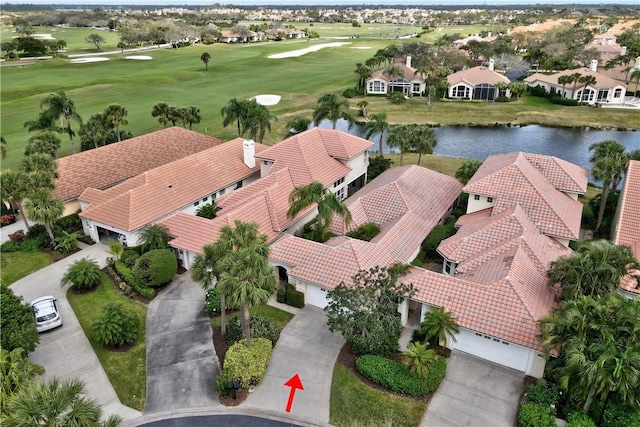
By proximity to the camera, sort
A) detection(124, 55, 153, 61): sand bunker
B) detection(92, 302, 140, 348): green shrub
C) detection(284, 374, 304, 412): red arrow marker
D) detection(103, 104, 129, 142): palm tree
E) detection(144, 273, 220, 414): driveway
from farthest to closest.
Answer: detection(124, 55, 153, 61): sand bunker
detection(103, 104, 129, 142): palm tree
detection(92, 302, 140, 348): green shrub
detection(144, 273, 220, 414): driveway
detection(284, 374, 304, 412): red arrow marker

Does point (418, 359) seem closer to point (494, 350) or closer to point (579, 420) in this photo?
point (494, 350)

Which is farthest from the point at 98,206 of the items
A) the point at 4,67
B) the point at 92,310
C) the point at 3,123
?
the point at 4,67

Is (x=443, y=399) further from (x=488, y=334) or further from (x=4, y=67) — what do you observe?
(x=4, y=67)

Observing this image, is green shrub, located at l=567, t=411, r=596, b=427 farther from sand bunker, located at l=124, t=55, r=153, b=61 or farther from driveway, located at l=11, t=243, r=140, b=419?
sand bunker, located at l=124, t=55, r=153, b=61

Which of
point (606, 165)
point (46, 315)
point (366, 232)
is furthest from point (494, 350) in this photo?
point (46, 315)

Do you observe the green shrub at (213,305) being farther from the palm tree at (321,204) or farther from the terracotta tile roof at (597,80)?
the terracotta tile roof at (597,80)

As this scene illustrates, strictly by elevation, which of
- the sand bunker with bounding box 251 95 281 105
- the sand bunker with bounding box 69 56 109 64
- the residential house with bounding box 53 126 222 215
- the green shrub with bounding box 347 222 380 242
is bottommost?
the sand bunker with bounding box 251 95 281 105

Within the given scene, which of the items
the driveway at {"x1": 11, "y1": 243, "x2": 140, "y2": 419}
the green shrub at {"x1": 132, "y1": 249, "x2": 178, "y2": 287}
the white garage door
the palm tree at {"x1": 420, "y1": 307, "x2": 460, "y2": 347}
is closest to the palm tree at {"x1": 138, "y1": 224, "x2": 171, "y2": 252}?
the green shrub at {"x1": 132, "y1": 249, "x2": 178, "y2": 287}
